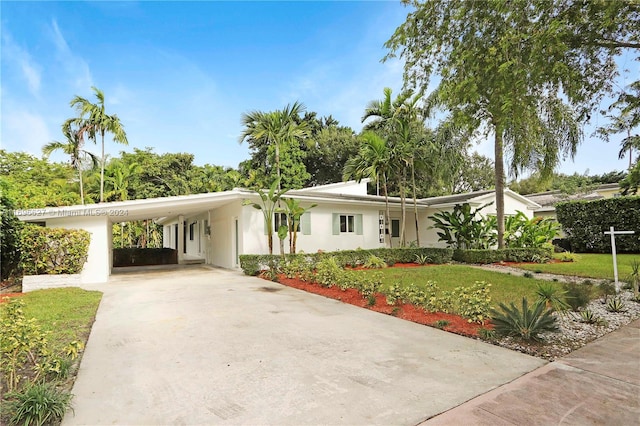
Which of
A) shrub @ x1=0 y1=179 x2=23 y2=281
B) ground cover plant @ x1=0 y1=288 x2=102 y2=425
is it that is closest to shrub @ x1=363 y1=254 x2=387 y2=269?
ground cover plant @ x1=0 y1=288 x2=102 y2=425

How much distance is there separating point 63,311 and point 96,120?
12.6 meters

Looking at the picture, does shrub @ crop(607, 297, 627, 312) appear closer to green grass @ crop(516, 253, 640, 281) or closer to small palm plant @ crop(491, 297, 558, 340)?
small palm plant @ crop(491, 297, 558, 340)

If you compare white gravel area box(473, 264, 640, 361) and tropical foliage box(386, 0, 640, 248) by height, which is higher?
tropical foliage box(386, 0, 640, 248)

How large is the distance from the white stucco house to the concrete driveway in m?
5.21

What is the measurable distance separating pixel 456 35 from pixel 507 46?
108 cm

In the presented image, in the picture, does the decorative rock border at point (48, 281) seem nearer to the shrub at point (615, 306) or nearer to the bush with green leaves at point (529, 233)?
the shrub at point (615, 306)

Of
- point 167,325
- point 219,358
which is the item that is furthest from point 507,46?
point 167,325

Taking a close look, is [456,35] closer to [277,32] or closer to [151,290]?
[277,32]

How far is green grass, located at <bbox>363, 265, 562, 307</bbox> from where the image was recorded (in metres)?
8.34

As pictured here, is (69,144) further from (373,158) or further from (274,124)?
(373,158)

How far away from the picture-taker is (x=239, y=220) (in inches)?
559

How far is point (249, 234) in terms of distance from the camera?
551 inches

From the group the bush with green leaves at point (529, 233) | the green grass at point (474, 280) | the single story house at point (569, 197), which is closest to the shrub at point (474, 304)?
the green grass at point (474, 280)

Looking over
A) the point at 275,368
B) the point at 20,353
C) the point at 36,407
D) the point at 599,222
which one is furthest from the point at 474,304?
the point at 599,222
